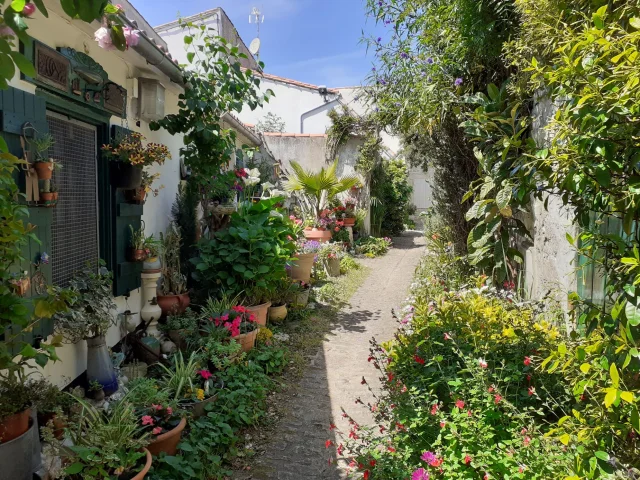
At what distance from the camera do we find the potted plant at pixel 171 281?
498cm

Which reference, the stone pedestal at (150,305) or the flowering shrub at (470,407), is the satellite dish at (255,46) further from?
the flowering shrub at (470,407)

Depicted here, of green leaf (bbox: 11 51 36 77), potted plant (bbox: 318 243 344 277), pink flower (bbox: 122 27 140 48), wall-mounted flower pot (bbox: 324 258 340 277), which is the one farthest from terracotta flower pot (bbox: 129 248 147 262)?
wall-mounted flower pot (bbox: 324 258 340 277)

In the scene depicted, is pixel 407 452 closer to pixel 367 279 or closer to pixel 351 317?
pixel 351 317

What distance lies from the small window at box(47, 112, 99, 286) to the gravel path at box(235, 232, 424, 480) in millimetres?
2062

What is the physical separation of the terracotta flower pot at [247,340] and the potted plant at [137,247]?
121 centimetres

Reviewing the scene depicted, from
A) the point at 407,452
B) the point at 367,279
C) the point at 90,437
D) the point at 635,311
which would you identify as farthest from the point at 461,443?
the point at 367,279

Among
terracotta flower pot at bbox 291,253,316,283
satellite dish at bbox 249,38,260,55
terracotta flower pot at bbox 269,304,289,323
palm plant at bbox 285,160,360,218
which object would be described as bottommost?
terracotta flower pot at bbox 269,304,289,323

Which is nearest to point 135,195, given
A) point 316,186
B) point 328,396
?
point 328,396

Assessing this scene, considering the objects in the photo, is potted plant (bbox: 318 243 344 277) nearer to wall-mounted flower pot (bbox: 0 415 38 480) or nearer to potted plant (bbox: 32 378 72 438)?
potted plant (bbox: 32 378 72 438)

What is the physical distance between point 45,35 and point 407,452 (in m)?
3.45

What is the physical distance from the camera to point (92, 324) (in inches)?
128

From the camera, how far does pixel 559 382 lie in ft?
8.20

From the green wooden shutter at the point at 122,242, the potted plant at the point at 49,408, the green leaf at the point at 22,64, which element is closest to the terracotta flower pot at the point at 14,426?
the potted plant at the point at 49,408

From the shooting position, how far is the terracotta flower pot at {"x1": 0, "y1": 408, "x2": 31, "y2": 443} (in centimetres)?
206
